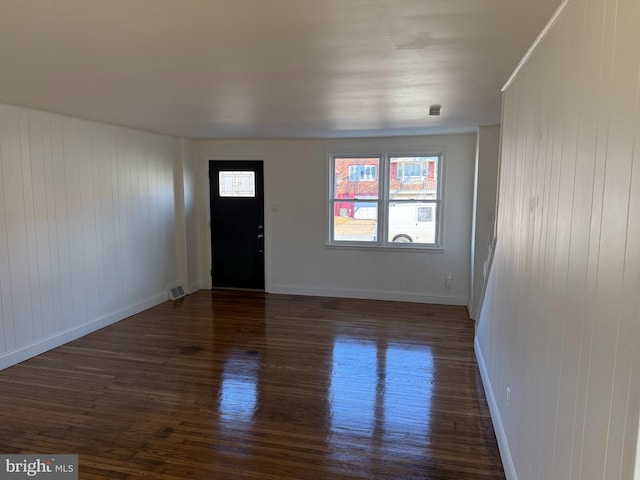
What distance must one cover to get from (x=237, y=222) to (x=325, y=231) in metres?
1.45

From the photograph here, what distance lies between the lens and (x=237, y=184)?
6953mm

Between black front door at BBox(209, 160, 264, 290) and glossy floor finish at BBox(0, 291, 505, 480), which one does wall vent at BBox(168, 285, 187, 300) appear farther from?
glossy floor finish at BBox(0, 291, 505, 480)

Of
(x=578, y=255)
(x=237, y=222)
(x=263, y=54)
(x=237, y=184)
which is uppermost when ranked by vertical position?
(x=263, y=54)

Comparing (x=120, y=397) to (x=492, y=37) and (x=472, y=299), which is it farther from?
(x=472, y=299)

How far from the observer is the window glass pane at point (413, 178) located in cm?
623

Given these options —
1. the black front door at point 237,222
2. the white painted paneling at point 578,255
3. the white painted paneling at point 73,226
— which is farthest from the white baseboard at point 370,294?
the white painted paneling at point 578,255

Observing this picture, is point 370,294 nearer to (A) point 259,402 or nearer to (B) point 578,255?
(A) point 259,402

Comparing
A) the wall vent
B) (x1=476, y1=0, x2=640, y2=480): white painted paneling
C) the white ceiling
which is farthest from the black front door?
(x1=476, y1=0, x2=640, y2=480): white painted paneling

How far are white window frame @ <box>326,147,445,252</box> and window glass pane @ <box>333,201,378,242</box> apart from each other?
0.05 metres

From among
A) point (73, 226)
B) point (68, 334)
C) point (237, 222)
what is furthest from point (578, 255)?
point (237, 222)

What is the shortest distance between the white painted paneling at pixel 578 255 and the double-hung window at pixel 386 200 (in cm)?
360

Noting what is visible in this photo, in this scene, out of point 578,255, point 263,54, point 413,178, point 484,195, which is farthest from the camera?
point 413,178

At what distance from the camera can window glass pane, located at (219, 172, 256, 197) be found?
22.6ft

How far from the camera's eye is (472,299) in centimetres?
557
